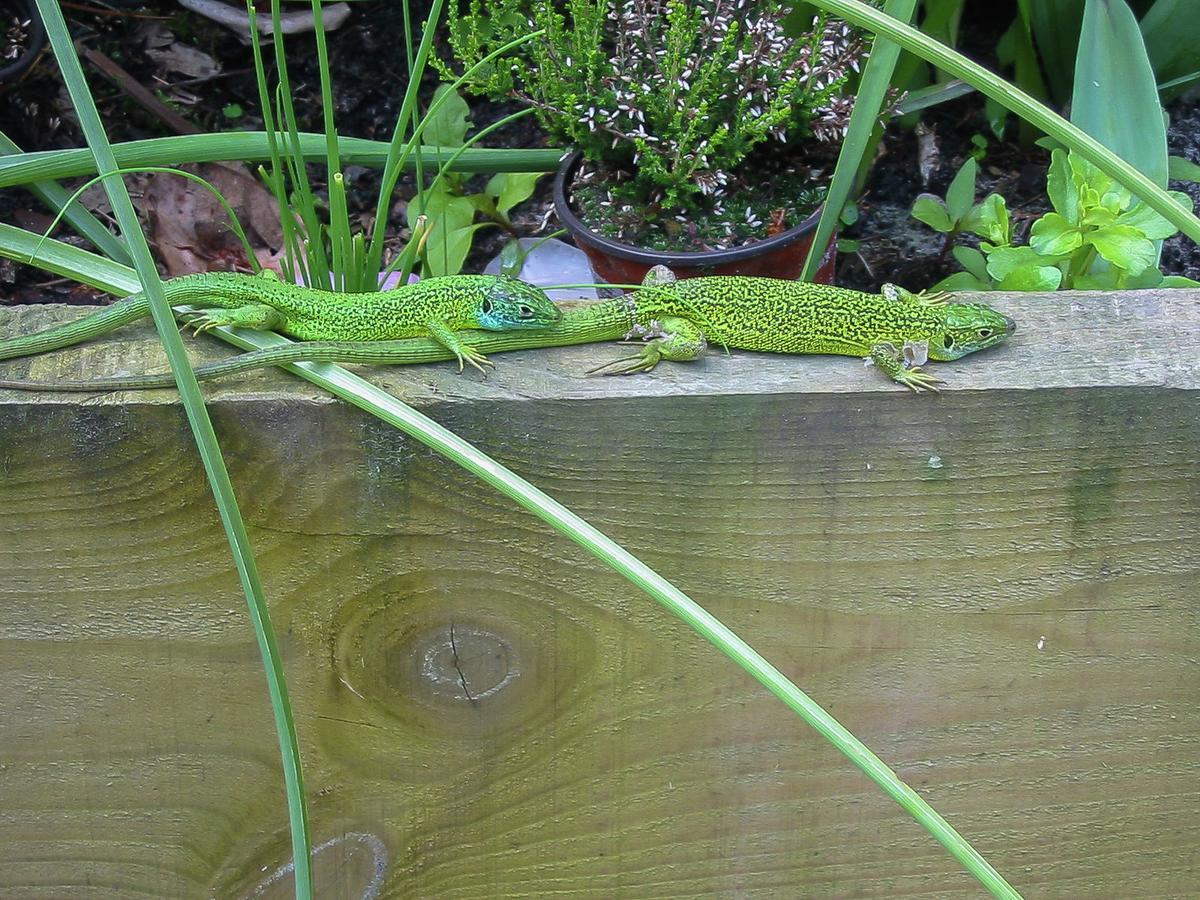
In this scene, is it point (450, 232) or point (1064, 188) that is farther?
point (450, 232)

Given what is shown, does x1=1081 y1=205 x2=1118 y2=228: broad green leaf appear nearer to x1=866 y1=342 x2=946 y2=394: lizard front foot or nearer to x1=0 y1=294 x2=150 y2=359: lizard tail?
x1=866 y1=342 x2=946 y2=394: lizard front foot

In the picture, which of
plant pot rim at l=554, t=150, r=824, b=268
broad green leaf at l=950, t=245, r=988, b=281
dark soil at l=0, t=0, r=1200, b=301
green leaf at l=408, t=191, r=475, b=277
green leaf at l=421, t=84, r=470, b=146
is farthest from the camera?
dark soil at l=0, t=0, r=1200, b=301

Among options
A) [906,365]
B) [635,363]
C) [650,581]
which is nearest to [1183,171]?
[906,365]

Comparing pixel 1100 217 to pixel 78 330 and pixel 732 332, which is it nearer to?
pixel 732 332

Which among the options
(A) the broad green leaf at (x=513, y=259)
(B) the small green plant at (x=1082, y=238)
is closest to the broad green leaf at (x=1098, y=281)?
(B) the small green plant at (x=1082, y=238)

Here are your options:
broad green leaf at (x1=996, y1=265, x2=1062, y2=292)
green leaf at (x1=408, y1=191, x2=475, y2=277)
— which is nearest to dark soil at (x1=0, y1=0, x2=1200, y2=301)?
green leaf at (x1=408, y1=191, x2=475, y2=277)

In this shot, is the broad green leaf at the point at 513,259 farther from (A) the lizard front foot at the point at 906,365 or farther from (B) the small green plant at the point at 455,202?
(A) the lizard front foot at the point at 906,365
